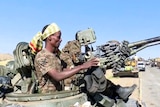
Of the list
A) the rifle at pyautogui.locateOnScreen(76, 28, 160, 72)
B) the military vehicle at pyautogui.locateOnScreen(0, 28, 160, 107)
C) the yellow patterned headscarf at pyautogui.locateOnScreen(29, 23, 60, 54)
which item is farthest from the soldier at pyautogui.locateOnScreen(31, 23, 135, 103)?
the rifle at pyautogui.locateOnScreen(76, 28, 160, 72)

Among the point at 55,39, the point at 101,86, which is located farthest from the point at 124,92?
the point at 55,39

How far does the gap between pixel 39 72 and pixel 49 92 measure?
12.7 inches

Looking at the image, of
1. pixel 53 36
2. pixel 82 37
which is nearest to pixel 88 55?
pixel 82 37

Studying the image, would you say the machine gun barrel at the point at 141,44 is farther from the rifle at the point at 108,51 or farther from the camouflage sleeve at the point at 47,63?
the camouflage sleeve at the point at 47,63

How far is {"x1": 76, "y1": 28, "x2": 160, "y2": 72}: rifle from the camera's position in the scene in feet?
18.0

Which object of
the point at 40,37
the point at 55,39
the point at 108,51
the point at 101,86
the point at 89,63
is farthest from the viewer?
the point at 108,51

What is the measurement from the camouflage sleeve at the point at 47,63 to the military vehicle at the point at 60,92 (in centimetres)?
35

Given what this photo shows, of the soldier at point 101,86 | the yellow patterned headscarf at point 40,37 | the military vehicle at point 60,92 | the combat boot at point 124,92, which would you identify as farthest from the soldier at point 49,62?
the combat boot at point 124,92

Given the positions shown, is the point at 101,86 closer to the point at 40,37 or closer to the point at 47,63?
the point at 47,63

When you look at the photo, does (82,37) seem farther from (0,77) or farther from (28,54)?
(0,77)

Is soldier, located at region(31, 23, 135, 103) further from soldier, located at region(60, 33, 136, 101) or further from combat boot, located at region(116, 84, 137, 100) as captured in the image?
combat boot, located at region(116, 84, 137, 100)

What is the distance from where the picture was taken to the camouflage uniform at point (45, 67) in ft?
16.0

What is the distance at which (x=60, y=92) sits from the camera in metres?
4.82

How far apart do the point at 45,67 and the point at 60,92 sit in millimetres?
406
